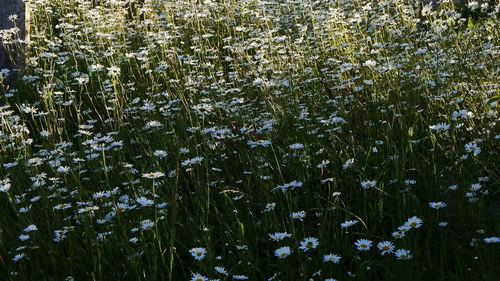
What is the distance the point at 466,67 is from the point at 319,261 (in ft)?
7.82

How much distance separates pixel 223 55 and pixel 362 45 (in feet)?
4.97

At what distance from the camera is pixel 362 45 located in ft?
16.1

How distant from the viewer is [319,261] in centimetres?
222

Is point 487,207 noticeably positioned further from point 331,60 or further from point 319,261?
point 331,60

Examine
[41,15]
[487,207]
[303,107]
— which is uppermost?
[41,15]

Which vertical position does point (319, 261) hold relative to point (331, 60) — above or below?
below

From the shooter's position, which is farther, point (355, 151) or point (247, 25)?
point (247, 25)

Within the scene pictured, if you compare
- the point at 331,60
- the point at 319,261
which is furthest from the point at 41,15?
the point at 319,261

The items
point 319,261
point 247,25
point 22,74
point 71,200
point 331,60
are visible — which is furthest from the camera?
point 247,25

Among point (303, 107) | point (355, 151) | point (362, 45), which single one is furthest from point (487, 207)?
point (362, 45)

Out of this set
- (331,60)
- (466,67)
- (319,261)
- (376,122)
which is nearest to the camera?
(319,261)

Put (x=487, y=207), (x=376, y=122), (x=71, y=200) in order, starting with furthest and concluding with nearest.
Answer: (x=376, y=122), (x=71, y=200), (x=487, y=207)

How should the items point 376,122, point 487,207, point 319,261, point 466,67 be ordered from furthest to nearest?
point 466,67 → point 376,122 → point 487,207 → point 319,261

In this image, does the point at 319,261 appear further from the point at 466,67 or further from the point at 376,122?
the point at 466,67
